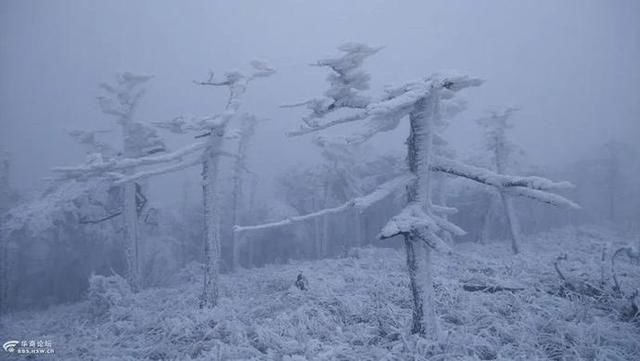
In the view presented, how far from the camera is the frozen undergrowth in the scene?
8719mm

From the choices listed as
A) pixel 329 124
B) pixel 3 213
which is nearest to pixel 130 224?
pixel 3 213

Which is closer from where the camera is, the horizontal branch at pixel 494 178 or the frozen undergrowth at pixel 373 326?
the horizontal branch at pixel 494 178

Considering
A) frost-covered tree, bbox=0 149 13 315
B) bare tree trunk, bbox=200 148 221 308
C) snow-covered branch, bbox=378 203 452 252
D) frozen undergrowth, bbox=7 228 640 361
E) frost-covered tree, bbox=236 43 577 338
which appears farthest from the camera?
frost-covered tree, bbox=0 149 13 315

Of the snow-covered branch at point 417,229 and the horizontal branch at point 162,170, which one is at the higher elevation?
the horizontal branch at point 162,170

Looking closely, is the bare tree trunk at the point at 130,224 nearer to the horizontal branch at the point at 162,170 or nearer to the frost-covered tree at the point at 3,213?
the horizontal branch at the point at 162,170

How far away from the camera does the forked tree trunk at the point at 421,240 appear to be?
29.6 ft

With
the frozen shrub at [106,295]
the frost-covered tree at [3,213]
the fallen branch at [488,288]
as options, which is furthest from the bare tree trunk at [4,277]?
the fallen branch at [488,288]

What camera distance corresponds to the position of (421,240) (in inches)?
357

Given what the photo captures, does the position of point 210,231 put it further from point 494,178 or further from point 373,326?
point 494,178

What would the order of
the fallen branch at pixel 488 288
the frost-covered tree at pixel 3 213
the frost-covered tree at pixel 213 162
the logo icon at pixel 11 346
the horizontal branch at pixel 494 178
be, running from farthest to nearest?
the frost-covered tree at pixel 3 213
the frost-covered tree at pixel 213 162
the fallen branch at pixel 488 288
the logo icon at pixel 11 346
the horizontal branch at pixel 494 178

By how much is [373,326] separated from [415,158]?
14.1ft

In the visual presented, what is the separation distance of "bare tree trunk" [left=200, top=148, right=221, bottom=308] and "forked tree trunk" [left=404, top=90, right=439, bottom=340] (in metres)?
8.45

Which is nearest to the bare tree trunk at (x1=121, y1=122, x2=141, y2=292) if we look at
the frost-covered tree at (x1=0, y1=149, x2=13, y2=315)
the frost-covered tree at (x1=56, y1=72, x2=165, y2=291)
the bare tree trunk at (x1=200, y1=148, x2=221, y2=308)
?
the frost-covered tree at (x1=56, y1=72, x2=165, y2=291)

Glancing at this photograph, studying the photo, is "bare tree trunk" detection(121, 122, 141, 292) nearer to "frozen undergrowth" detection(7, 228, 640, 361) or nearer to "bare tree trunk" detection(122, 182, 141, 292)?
"bare tree trunk" detection(122, 182, 141, 292)
